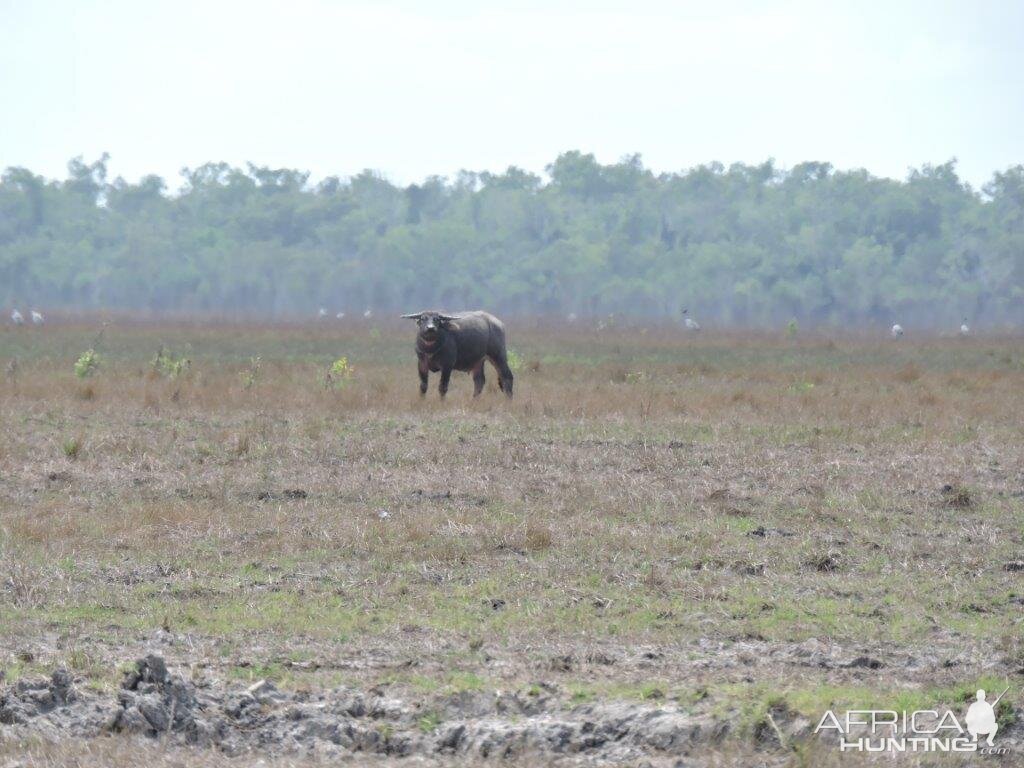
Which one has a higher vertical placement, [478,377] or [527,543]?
[478,377]

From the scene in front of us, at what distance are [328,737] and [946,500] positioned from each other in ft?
23.0

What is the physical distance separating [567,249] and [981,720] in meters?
100

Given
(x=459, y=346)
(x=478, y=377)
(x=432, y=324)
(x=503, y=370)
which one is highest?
(x=432, y=324)

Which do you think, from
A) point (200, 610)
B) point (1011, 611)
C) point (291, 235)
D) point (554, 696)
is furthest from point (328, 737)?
point (291, 235)

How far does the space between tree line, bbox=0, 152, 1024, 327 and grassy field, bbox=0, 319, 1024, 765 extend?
7736cm

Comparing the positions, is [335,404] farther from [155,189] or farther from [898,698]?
[155,189]

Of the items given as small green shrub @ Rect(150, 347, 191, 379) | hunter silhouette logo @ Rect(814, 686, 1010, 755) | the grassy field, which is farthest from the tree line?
hunter silhouette logo @ Rect(814, 686, 1010, 755)

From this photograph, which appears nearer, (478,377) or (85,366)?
(85,366)

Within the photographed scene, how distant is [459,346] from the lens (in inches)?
849

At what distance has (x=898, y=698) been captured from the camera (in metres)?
6.47

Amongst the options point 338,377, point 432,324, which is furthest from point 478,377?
point 338,377

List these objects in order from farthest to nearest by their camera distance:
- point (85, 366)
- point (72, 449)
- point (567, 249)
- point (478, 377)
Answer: point (567, 249)
point (478, 377)
point (85, 366)
point (72, 449)

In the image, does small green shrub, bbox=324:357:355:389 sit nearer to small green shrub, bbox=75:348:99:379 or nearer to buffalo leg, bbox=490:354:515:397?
buffalo leg, bbox=490:354:515:397

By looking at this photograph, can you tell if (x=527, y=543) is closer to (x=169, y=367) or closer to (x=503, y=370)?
(x=503, y=370)
